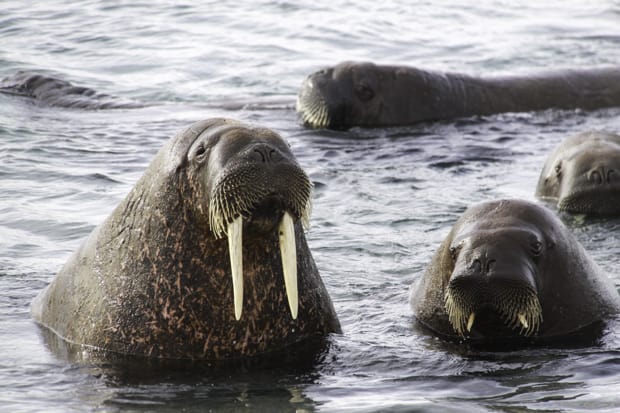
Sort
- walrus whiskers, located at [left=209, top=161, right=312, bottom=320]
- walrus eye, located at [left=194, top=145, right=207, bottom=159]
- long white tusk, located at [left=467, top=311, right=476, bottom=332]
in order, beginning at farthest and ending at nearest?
1. long white tusk, located at [left=467, top=311, right=476, bottom=332]
2. walrus eye, located at [left=194, top=145, right=207, bottom=159]
3. walrus whiskers, located at [left=209, top=161, right=312, bottom=320]

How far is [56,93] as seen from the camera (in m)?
15.5

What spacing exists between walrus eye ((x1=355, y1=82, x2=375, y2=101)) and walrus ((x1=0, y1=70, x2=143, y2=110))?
2625mm

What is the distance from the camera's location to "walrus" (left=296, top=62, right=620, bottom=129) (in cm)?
1516

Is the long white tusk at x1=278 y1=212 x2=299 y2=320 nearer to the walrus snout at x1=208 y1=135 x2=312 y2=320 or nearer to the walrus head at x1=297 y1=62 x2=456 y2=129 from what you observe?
the walrus snout at x1=208 y1=135 x2=312 y2=320

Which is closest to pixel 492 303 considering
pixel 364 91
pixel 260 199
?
pixel 260 199


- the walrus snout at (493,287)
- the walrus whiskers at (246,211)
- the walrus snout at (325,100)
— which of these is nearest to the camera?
the walrus whiskers at (246,211)

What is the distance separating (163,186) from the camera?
713 cm

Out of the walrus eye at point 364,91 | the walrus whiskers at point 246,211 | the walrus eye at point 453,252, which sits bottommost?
the walrus eye at point 453,252

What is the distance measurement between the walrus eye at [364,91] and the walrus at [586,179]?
3.77 meters

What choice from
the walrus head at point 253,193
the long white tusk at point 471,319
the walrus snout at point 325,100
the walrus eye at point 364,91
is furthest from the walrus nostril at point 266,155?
the walrus eye at point 364,91

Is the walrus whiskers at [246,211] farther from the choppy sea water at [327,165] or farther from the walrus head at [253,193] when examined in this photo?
the choppy sea water at [327,165]

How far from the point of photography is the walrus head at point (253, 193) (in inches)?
257

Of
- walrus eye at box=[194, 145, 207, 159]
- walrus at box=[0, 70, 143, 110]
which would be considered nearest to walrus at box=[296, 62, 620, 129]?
walrus at box=[0, 70, 143, 110]

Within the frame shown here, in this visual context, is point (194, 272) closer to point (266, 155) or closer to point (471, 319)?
point (266, 155)
